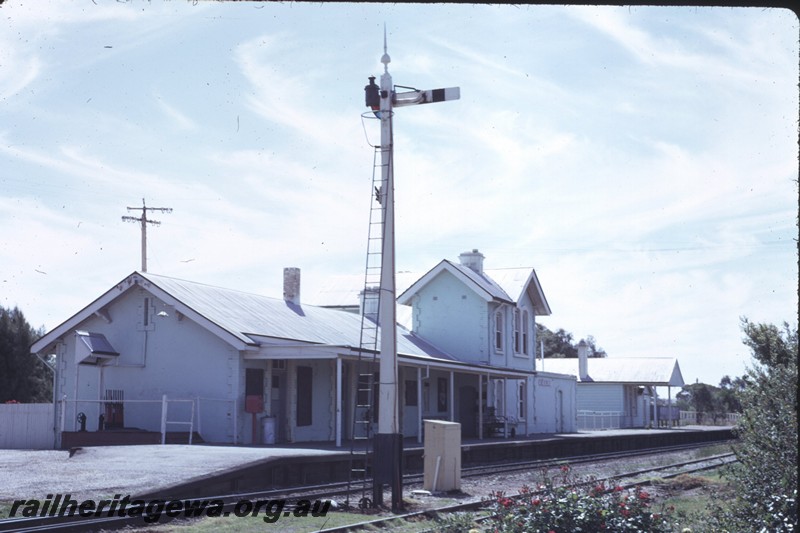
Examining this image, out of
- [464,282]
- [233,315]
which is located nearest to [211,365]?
[233,315]

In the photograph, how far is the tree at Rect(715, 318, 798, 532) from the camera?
752cm

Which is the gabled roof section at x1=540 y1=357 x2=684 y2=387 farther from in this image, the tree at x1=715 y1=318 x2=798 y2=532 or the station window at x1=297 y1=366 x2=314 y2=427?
the tree at x1=715 y1=318 x2=798 y2=532

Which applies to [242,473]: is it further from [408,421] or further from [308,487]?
[408,421]

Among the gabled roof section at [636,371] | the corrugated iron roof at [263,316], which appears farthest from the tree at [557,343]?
the corrugated iron roof at [263,316]

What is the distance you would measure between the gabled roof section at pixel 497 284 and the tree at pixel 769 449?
2562 cm

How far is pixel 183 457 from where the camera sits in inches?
647

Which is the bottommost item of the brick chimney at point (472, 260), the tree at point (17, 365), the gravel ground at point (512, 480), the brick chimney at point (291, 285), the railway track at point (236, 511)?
the gravel ground at point (512, 480)

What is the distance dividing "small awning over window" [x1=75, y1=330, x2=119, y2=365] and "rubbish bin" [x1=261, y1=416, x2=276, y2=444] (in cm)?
456

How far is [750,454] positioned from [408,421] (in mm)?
22823

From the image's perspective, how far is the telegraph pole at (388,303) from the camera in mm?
13617

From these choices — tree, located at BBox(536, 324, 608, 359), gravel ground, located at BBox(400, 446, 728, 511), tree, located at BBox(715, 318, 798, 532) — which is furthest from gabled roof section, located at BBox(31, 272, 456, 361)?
tree, located at BBox(536, 324, 608, 359)

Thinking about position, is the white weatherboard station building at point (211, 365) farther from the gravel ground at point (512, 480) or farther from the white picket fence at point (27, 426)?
the gravel ground at point (512, 480)

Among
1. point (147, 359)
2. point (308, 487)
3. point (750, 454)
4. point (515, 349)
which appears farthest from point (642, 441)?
point (750, 454)

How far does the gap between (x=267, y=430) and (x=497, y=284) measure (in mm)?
16205
